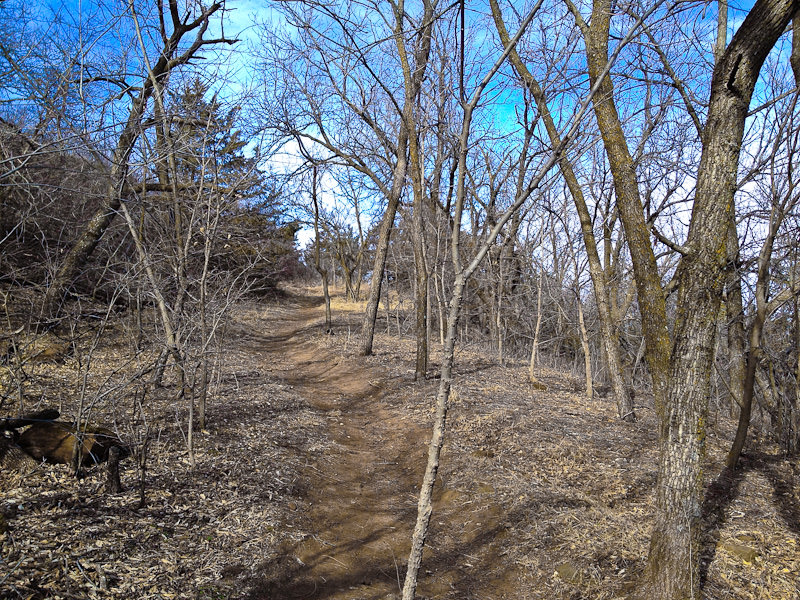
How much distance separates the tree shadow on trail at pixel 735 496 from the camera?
376 cm

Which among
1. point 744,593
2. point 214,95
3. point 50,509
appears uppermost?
point 214,95

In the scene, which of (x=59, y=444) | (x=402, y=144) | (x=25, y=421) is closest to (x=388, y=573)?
(x=59, y=444)

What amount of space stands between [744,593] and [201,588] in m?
3.67

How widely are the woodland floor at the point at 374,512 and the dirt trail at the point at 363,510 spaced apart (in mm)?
20

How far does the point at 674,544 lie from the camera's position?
9.96 feet

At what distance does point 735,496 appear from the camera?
15.0 ft

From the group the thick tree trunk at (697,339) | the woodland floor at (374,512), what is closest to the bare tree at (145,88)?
the woodland floor at (374,512)

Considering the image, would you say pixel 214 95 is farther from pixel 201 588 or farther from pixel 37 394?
pixel 201 588

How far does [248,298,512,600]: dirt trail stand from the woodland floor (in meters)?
0.02

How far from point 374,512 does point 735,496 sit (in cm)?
345

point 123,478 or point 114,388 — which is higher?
point 114,388

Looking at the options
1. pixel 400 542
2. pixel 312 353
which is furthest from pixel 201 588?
pixel 312 353

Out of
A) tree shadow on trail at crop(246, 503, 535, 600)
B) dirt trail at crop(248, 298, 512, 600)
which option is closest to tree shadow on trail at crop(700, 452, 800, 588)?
tree shadow on trail at crop(246, 503, 535, 600)

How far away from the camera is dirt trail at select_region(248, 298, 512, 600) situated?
3.78 meters
